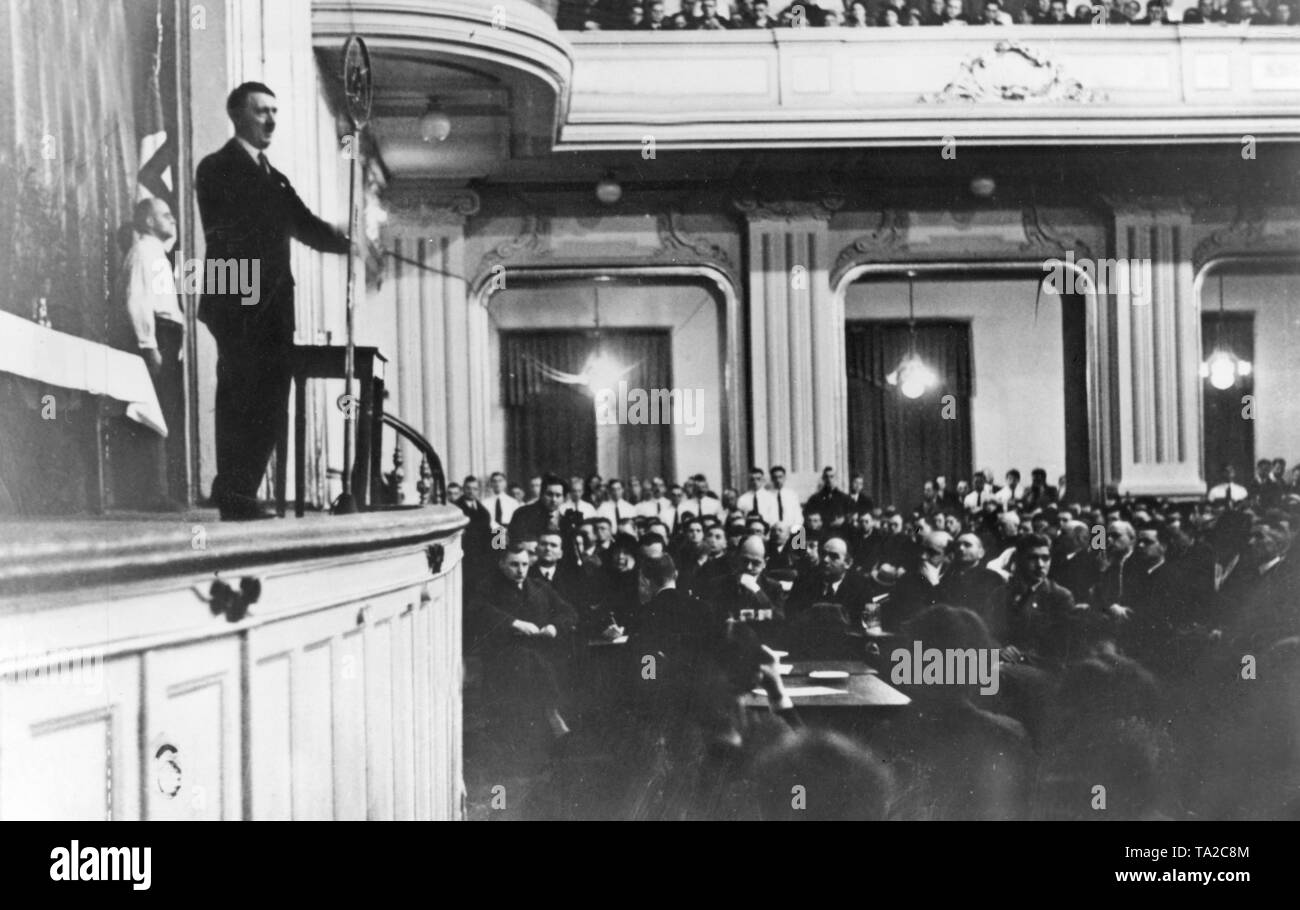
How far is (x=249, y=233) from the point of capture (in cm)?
316

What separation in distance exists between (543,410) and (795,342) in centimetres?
146

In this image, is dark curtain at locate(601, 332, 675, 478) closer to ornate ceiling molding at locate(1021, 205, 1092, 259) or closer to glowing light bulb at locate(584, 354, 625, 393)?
glowing light bulb at locate(584, 354, 625, 393)

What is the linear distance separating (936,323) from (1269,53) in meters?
1.95

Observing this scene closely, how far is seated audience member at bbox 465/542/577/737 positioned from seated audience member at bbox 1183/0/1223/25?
3526 millimetres

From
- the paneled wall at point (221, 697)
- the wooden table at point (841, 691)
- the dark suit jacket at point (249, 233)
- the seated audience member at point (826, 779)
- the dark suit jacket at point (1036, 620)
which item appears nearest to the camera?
the paneled wall at point (221, 697)

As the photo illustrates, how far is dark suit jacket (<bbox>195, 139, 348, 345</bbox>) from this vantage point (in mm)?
3113

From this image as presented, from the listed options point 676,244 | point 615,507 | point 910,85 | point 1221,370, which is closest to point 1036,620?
point 1221,370

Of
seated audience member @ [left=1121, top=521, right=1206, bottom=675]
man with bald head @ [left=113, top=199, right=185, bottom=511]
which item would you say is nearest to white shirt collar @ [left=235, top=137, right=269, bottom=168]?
man with bald head @ [left=113, top=199, right=185, bottom=511]

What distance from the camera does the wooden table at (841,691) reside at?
3.65 metres

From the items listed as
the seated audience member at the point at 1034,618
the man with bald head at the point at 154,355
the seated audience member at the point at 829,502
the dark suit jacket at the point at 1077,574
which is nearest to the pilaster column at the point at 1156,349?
the dark suit jacket at the point at 1077,574

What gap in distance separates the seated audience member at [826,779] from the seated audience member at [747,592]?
472mm

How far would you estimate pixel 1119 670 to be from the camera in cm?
376

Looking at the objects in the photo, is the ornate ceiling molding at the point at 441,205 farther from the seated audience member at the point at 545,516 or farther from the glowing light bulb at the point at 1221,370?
the glowing light bulb at the point at 1221,370

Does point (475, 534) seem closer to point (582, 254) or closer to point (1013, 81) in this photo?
point (582, 254)
